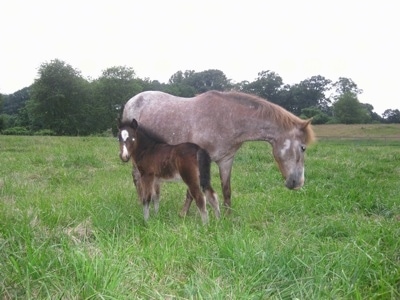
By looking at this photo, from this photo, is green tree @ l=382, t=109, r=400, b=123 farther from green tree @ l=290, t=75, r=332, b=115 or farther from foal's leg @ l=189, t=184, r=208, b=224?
foal's leg @ l=189, t=184, r=208, b=224

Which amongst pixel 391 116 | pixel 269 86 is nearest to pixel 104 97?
pixel 269 86

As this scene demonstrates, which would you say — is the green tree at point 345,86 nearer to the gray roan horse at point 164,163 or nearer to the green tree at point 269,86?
the green tree at point 269,86

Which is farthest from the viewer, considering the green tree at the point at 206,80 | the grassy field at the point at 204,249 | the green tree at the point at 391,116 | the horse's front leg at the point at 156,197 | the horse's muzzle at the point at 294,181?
the green tree at the point at 391,116

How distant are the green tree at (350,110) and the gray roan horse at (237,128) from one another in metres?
63.0

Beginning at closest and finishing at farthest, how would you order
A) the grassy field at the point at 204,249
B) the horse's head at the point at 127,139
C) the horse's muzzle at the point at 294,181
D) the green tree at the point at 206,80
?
1. the grassy field at the point at 204,249
2. the horse's head at the point at 127,139
3. the horse's muzzle at the point at 294,181
4. the green tree at the point at 206,80

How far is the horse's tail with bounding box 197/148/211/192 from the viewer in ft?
17.3

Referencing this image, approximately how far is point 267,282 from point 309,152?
42.7 feet

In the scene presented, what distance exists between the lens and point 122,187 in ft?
24.8

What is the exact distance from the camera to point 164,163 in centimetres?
539

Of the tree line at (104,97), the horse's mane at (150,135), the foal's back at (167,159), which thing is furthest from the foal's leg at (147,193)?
the tree line at (104,97)

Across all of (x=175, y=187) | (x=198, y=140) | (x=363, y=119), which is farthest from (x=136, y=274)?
(x=363, y=119)

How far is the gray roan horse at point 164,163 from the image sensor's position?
16.9 ft

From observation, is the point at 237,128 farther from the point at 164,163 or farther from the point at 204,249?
the point at 204,249

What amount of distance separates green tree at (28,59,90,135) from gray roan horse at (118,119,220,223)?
43407 millimetres
